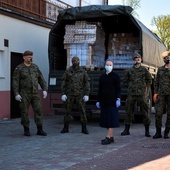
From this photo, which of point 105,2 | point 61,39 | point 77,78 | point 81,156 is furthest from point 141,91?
point 105,2

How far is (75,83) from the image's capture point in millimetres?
10578

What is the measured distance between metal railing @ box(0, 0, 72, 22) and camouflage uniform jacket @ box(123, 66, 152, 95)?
5273mm

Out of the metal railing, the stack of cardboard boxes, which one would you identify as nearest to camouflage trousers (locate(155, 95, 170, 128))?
the stack of cardboard boxes

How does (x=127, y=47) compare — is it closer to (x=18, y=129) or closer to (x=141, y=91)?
(x=141, y=91)

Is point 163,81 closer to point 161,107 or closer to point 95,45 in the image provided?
point 161,107

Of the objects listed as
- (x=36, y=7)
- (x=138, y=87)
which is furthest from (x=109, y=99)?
(x=36, y=7)

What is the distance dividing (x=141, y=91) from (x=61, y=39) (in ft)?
13.0

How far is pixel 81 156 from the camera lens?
7645mm

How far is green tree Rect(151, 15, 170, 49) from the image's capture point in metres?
43.8

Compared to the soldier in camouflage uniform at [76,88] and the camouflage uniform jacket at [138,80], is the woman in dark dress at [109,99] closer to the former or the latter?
the camouflage uniform jacket at [138,80]

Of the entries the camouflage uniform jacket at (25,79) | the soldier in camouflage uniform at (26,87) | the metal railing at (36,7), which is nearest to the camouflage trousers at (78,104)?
the soldier in camouflage uniform at (26,87)

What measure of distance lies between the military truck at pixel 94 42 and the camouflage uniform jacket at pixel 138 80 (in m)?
1.31

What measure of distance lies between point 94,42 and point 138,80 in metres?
2.59

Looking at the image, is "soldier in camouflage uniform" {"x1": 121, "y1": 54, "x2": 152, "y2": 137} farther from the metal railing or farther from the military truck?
the metal railing
